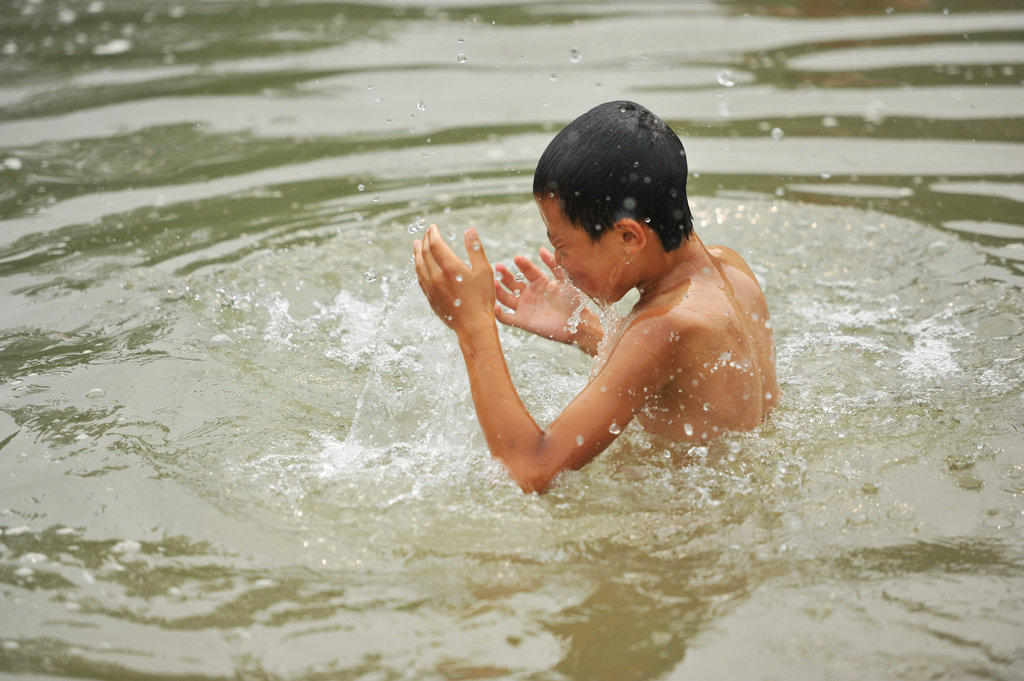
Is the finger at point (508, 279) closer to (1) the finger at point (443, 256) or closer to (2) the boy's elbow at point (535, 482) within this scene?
(1) the finger at point (443, 256)

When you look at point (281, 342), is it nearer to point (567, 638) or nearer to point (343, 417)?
point (343, 417)

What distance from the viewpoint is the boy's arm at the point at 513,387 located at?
2824mm

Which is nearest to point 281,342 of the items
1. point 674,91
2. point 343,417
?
point 343,417

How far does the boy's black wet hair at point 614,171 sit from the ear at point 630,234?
2cm

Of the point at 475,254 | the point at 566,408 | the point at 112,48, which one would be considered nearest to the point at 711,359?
the point at 566,408

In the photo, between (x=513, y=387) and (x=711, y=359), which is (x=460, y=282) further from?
(x=711, y=359)

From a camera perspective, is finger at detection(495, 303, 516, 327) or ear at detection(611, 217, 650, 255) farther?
finger at detection(495, 303, 516, 327)

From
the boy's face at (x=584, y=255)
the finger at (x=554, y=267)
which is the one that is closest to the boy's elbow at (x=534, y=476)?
the boy's face at (x=584, y=255)

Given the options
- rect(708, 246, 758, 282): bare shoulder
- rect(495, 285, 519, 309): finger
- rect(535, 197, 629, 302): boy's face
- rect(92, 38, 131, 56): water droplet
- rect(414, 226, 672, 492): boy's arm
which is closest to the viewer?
rect(414, 226, 672, 492): boy's arm

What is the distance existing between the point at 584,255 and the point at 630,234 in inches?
6.3

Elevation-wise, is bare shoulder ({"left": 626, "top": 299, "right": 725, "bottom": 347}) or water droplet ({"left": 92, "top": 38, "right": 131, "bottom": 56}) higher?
water droplet ({"left": 92, "top": 38, "right": 131, "bottom": 56})

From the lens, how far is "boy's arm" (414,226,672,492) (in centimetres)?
282

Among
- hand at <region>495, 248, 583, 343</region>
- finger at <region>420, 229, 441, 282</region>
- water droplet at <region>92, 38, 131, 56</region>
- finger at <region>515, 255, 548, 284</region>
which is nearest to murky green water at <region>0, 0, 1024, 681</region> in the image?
water droplet at <region>92, 38, 131, 56</region>

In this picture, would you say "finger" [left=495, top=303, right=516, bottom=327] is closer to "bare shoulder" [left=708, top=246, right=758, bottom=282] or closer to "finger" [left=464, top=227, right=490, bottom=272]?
"finger" [left=464, top=227, right=490, bottom=272]
